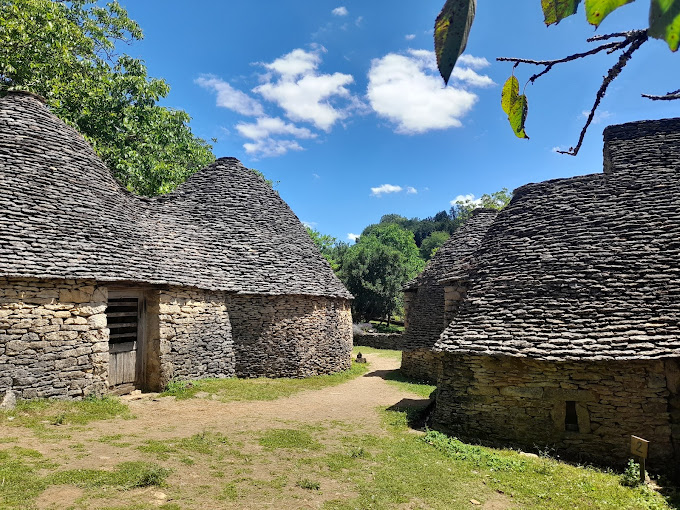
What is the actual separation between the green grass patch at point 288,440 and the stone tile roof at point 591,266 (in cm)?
375

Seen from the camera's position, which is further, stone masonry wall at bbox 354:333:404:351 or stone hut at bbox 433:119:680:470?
stone masonry wall at bbox 354:333:404:351

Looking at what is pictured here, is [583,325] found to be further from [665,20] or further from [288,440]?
[665,20]

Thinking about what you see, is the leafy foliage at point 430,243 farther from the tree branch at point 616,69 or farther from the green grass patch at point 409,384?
the tree branch at point 616,69

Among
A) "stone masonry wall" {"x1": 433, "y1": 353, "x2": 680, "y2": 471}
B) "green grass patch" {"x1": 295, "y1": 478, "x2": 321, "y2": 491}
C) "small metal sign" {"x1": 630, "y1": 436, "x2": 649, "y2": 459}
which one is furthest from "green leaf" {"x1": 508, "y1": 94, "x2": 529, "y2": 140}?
"stone masonry wall" {"x1": 433, "y1": 353, "x2": 680, "y2": 471}

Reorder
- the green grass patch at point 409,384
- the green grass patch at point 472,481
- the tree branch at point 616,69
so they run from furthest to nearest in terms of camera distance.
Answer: the green grass patch at point 409,384, the green grass patch at point 472,481, the tree branch at point 616,69

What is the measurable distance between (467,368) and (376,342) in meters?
20.6

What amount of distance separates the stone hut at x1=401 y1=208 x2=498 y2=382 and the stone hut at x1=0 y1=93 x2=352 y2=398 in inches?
109

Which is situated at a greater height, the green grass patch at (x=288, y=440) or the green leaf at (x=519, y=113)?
the green leaf at (x=519, y=113)

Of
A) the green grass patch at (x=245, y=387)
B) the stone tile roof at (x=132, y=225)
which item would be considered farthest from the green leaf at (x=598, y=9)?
the green grass patch at (x=245, y=387)

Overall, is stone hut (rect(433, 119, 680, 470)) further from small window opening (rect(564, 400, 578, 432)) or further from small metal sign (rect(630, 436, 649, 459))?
small metal sign (rect(630, 436, 649, 459))

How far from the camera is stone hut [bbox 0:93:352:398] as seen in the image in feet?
30.2

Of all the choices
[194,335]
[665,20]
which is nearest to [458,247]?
[194,335]

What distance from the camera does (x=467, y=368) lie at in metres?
8.80

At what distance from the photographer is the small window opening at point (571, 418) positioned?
25.7 feet
